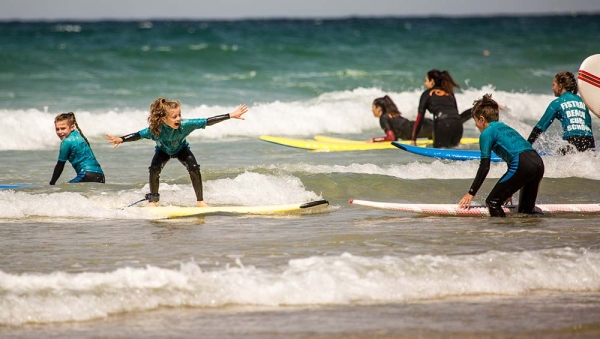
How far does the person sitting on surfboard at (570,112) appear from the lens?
10930 mm

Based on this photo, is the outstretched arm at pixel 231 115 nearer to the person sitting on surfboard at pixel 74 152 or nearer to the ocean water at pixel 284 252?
the ocean water at pixel 284 252

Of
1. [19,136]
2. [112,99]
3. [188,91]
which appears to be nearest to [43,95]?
[112,99]

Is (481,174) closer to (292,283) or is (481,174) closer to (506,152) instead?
(506,152)

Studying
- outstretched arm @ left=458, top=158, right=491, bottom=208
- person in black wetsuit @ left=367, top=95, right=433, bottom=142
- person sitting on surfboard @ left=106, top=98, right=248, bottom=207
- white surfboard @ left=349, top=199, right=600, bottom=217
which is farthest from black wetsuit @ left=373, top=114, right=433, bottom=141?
outstretched arm @ left=458, top=158, right=491, bottom=208

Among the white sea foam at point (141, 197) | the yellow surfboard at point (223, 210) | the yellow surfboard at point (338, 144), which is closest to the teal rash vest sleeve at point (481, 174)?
the yellow surfboard at point (223, 210)

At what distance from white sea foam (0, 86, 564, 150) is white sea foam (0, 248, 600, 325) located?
34.9 feet

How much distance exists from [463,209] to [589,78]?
328cm

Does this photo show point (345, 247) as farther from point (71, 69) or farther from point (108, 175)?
point (71, 69)

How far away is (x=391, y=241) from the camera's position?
7.68 metres

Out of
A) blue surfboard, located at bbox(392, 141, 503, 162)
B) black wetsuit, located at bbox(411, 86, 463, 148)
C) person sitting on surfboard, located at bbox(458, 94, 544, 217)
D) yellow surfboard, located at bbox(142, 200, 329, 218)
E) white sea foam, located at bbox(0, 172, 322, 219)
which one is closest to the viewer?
person sitting on surfboard, located at bbox(458, 94, 544, 217)

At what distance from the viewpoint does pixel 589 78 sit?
433 inches

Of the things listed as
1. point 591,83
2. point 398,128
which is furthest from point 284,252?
point 398,128

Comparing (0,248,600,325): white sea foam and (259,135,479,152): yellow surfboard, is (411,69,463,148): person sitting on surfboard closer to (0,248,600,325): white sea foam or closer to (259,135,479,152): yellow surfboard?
(259,135,479,152): yellow surfboard

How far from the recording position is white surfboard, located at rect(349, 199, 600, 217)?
8781mm
